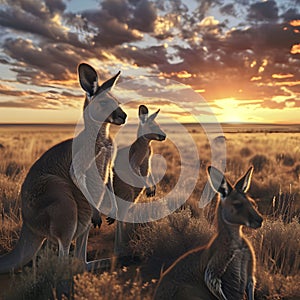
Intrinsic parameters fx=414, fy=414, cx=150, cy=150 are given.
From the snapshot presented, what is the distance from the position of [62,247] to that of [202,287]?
1512mm

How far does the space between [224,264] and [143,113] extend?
365 centimetres

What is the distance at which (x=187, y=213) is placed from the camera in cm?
636

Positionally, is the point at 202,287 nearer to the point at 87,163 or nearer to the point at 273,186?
the point at 87,163

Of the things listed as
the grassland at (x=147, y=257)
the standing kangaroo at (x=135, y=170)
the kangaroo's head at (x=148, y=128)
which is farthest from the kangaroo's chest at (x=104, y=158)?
the kangaroo's head at (x=148, y=128)

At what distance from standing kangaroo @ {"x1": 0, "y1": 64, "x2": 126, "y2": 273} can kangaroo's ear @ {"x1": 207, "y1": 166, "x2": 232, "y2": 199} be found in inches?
55.1

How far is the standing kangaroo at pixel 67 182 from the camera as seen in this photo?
169 inches

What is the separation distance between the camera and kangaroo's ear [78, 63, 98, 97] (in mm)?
4465

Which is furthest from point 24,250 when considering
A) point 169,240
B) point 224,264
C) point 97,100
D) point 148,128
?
point 148,128

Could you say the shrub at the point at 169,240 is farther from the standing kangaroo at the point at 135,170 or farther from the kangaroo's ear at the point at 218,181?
the kangaroo's ear at the point at 218,181

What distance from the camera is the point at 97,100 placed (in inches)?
178

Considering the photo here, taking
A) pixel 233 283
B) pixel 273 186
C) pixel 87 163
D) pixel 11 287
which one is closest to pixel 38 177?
pixel 87 163

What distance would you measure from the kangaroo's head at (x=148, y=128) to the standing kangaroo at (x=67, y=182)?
198 centimetres

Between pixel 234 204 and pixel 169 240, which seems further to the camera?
pixel 169 240

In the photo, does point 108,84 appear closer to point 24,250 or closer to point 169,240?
point 24,250
